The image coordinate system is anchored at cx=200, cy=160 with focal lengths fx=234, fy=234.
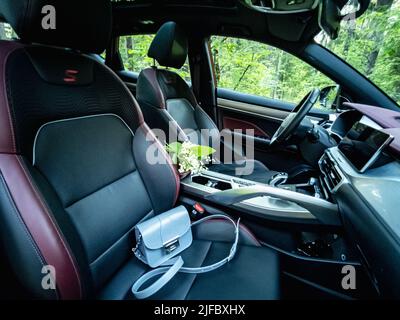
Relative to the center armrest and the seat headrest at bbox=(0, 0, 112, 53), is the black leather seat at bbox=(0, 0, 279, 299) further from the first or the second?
the center armrest

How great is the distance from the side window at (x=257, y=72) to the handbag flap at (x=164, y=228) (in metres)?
1.93

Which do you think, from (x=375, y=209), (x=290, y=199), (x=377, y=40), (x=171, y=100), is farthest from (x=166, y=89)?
(x=377, y=40)

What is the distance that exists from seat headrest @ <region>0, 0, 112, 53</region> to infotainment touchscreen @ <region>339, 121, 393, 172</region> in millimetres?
1168

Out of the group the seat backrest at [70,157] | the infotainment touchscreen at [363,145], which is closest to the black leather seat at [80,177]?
the seat backrest at [70,157]

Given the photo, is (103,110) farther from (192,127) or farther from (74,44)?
(192,127)

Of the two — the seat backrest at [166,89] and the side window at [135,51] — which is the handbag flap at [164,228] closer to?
the seat backrest at [166,89]

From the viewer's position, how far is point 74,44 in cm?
89

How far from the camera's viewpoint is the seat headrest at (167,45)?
1745 mm

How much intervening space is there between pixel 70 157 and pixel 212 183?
2.33ft

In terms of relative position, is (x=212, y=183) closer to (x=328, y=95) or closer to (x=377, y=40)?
(x=328, y=95)

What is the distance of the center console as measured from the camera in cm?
97
